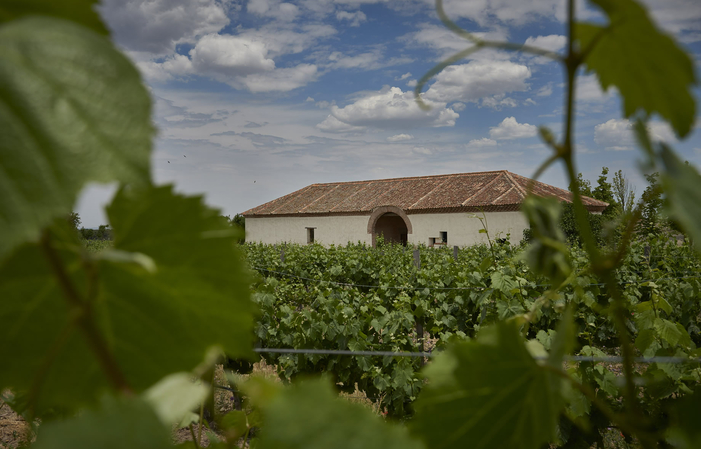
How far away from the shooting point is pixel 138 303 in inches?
11.4

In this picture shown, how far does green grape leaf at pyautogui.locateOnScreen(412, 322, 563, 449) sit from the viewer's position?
320 millimetres

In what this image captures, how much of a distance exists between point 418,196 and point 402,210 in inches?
Result: 62.0

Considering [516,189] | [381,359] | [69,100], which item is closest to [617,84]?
[69,100]

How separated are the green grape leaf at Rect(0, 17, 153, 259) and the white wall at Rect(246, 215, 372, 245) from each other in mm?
25928

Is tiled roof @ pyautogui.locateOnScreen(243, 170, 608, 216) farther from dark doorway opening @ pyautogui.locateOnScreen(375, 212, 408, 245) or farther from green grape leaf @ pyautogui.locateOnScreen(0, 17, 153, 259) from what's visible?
green grape leaf @ pyautogui.locateOnScreen(0, 17, 153, 259)

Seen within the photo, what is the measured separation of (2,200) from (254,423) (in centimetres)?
44

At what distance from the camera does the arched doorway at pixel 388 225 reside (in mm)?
25734

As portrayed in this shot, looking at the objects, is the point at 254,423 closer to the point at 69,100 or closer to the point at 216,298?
the point at 216,298

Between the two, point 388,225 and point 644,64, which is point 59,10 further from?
point 388,225

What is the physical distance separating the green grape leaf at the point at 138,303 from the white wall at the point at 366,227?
19.4m

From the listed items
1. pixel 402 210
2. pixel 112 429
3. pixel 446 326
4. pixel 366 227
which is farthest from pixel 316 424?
pixel 366 227

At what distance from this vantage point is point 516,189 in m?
22.7

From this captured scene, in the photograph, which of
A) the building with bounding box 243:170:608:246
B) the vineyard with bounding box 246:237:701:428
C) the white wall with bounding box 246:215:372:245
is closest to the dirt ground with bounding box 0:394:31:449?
the vineyard with bounding box 246:237:701:428

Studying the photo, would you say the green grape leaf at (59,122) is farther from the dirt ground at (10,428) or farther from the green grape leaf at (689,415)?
the dirt ground at (10,428)
